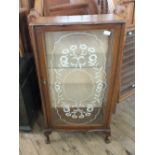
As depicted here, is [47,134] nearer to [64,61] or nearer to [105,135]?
[105,135]

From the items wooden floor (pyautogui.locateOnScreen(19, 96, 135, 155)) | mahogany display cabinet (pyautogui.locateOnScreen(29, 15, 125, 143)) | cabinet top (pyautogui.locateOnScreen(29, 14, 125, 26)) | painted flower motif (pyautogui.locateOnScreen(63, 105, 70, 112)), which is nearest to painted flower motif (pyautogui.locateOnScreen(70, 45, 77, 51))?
mahogany display cabinet (pyautogui.locateOnScreen(29, 15, 125, 143))

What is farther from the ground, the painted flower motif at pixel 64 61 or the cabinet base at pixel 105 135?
the painted flower motif at pixel 64 61

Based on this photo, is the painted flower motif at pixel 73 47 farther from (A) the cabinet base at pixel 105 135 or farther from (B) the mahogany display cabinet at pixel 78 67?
(A) the cabinet base at pixel 105 135

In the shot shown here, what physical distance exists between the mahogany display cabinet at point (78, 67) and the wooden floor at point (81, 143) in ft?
0.25

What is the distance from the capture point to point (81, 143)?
166cm

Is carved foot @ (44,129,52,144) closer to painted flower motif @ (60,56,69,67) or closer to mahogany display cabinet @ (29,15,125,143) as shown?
mahogany display cabinet @ (29,15,125,143)

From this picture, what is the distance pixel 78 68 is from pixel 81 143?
0.68 meters

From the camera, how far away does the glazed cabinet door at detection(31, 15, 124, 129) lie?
3.70 ft

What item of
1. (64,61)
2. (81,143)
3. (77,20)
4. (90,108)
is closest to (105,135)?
(81,143)

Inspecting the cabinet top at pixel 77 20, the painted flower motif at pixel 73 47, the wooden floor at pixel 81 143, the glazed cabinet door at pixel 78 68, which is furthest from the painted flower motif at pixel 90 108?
the cabinet top at pixel 77 20

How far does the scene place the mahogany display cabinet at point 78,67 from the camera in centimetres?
112

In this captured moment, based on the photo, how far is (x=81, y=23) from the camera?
1.09 m
